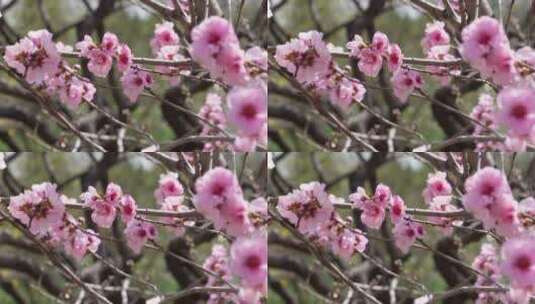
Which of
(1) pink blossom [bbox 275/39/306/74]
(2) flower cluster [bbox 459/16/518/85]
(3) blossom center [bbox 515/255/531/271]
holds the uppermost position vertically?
(1) pink blossom [bbox 275/39/306/74]

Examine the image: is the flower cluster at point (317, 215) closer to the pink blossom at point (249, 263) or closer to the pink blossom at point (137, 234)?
the pink blossom at point (249, 263)

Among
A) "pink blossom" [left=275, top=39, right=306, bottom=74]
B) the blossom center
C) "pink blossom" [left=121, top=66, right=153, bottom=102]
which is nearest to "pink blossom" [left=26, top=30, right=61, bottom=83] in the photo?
"pink blossom" [left=121, top=66, right=153, bottom=102]

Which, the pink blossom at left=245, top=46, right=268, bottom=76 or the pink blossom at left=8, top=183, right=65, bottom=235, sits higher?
the pink blossom at left=245, top=46, right=268, bottom=76

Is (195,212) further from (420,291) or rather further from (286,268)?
(420,291)

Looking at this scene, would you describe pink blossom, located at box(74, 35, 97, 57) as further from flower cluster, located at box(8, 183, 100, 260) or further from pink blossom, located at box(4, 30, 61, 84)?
flower cluster, located at box(8, 183, 100, 260)

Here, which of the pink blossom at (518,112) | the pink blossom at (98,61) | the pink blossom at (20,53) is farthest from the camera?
the pink blossom at (98,61)

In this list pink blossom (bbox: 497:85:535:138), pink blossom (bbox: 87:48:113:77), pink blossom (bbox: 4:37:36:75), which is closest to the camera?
pink blossom (bbox: 497:85:535:138)

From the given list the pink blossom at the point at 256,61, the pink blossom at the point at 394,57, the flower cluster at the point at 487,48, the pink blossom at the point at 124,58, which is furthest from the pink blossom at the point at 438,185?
the pink blossom at the point at 124,58
